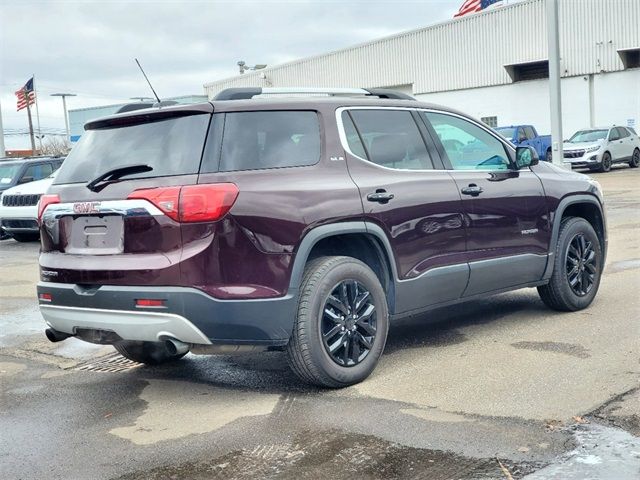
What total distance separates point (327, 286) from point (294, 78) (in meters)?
47.5

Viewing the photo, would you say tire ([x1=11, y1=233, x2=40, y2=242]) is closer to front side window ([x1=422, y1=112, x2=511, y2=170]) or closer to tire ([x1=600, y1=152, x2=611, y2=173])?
front side window ([x1=422, y1=112, x2=511, y2=170])

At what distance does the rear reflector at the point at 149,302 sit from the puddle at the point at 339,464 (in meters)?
0.99

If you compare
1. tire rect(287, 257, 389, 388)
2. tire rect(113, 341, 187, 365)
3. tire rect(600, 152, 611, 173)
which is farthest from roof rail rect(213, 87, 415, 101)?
tire rect(600, 152, 611, 173)

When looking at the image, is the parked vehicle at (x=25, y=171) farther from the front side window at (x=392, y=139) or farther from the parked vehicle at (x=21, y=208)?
the front side window at (x=392, y=139)

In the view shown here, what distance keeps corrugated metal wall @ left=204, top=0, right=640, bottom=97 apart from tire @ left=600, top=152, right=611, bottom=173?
7430 millimetres

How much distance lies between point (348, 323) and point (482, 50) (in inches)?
1439

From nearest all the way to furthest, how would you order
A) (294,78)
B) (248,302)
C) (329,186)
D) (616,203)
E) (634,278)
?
(248,302) → (329,186) → (634,278) → (616,203) → (294,78)

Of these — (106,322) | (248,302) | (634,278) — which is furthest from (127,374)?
(634,278)

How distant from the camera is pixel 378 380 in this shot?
5289 mm

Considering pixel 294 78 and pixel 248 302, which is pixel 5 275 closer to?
pixel 248 302

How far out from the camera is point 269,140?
16.6 ft

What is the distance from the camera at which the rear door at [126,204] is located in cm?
467

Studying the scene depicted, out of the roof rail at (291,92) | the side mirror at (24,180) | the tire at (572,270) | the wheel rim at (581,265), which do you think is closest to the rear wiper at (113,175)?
the roof rail at (291,92)

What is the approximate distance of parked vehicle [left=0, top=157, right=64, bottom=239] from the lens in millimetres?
17469
